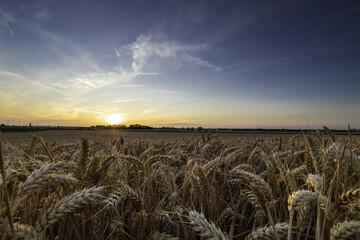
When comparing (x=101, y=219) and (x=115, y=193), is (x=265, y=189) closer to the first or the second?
(x=115, y=193)

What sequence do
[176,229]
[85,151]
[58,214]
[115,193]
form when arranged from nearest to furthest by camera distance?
[58,214]
[115,193]
[85,151]
[176,229]

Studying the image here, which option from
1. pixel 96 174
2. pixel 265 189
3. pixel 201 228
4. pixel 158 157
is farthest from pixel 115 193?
pixel 158 157

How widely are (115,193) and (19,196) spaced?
48 cm

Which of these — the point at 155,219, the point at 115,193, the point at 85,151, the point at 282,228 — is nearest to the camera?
the point at 282,228

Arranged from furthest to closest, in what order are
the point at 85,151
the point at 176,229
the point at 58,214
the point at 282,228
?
the point at 176,229
the point at 85,151
the point at 282,228
the point at 58,214

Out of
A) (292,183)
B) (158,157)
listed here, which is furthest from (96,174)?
(292,183)

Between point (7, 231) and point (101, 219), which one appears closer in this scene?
point (7, 231)

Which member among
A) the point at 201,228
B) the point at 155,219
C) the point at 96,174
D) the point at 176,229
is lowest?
the point at 176,229

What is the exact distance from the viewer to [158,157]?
2.31 metres

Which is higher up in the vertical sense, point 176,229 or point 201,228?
point 201,228

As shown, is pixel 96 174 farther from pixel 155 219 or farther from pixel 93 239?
pixel 155 219

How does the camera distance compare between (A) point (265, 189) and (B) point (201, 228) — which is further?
(A) point (265, 189)

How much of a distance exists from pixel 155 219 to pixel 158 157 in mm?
881

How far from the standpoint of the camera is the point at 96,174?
134 cm
